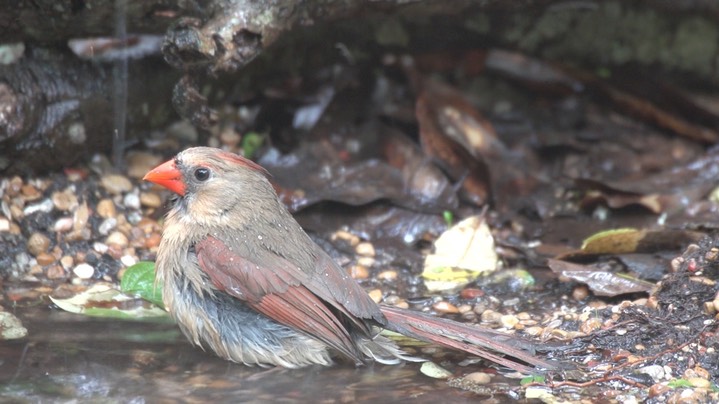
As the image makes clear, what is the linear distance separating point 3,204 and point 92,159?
658mm

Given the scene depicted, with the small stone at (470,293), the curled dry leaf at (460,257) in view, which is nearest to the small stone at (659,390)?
the small stone at (470,293)

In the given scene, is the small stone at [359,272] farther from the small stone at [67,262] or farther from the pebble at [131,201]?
the small stone at [67,262]

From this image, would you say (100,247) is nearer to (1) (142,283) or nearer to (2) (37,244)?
(2) (37,244)

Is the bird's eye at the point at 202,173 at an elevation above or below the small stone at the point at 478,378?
above

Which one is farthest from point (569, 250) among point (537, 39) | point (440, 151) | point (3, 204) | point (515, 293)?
point (3, 204)

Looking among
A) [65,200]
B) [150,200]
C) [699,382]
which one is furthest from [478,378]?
[65,200]

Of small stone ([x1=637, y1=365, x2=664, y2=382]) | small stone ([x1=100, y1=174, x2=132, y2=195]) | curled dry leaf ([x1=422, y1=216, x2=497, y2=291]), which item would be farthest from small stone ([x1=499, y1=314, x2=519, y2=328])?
small stone ([x1=100, y1=174, x2=132, y2=195])

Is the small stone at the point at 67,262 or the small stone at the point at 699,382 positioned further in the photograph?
the small stone at the point at 67,262

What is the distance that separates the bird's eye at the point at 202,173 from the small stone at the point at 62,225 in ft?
3.47

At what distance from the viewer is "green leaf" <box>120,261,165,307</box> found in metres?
4.90

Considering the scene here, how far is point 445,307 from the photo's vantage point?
4984 millimetres

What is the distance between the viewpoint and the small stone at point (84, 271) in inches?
205

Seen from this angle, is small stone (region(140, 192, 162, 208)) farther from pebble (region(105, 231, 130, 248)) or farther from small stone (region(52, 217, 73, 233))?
small stone (region(52, 217, 73, 233))

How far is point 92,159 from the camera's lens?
228 inches
